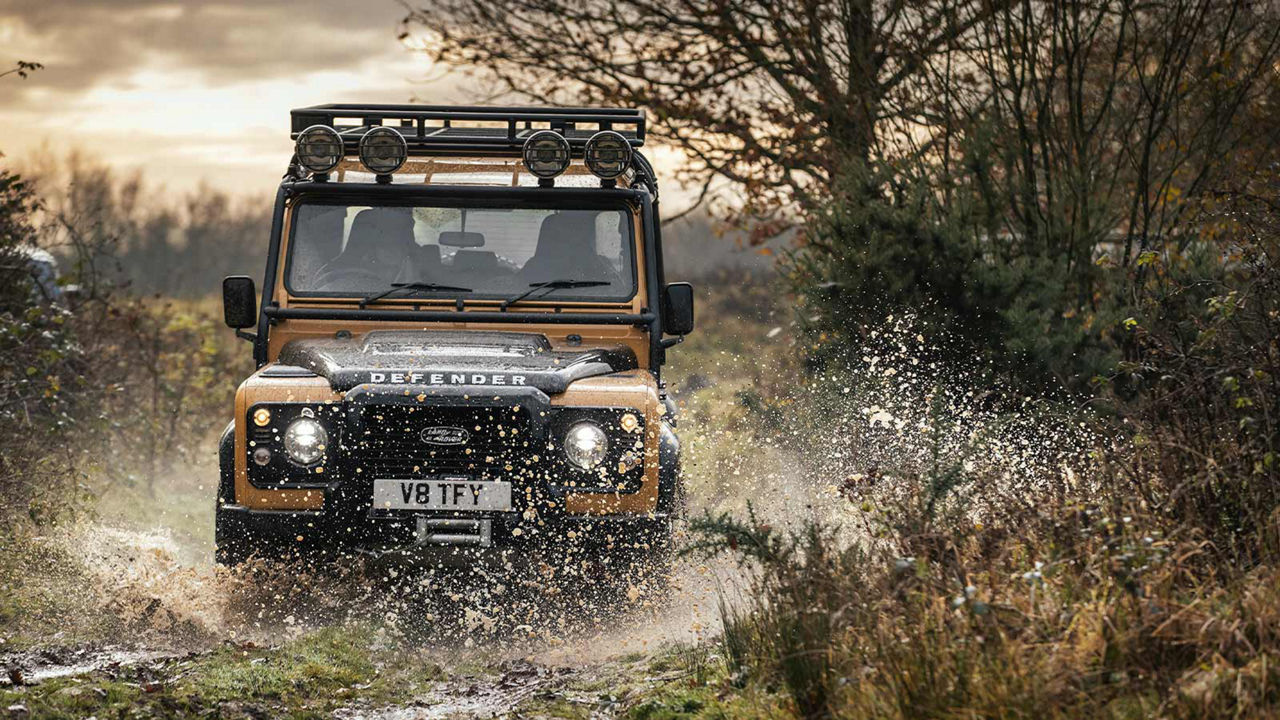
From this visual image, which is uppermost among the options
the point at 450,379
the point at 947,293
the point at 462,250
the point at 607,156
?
the point at 607,156

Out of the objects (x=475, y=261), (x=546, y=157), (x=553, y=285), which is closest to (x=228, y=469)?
(x=475, y=261)

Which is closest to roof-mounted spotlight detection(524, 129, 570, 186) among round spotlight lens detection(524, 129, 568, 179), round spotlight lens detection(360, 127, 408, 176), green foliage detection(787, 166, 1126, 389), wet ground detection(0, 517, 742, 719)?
round spotlight lens detection(524, 129, 568, 179)

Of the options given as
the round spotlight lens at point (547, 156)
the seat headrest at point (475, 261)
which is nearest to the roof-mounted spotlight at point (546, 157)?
the round spotlight lens at point (547, 156)

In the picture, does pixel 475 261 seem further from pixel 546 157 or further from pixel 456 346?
pixel 456 346

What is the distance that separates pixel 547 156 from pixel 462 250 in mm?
699

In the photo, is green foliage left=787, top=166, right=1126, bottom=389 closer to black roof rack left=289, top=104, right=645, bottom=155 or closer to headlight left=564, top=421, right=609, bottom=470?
black roof rack left=289, top=104, right=645, bottom=155

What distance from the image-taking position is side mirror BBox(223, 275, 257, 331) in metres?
7.28

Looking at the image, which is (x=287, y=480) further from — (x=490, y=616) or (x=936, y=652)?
(x=936, y=652)

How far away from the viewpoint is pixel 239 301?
7305mm

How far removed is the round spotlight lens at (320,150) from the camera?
7352mm

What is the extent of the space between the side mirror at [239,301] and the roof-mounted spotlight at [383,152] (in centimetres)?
90

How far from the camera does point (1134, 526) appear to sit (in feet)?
15.7

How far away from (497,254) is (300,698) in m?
2.90

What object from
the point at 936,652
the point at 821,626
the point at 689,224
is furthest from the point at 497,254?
the point at 689,224
